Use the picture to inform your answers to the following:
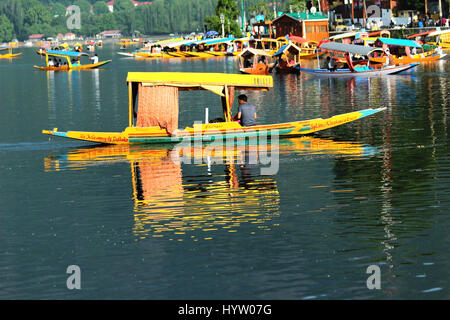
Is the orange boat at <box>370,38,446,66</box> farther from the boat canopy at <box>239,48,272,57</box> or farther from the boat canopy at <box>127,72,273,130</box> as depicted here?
the boat canopy at <box>127,72,273,130</box>

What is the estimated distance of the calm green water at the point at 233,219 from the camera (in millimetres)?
15312

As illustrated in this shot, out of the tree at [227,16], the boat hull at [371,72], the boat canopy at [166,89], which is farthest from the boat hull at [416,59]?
the tree at [227,16]

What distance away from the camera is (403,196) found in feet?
70.7

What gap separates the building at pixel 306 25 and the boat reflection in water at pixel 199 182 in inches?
3548

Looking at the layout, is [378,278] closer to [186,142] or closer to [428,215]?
[428,215]

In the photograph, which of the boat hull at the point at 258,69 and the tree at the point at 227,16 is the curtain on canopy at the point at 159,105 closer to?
the boat hull at the point at 258,69

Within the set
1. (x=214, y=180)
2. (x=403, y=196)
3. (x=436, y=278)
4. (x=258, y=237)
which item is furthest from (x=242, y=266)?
(x=214, y=180)

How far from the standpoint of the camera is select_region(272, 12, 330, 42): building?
120 metres

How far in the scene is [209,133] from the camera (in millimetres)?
30922

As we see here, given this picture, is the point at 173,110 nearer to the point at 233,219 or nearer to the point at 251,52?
the point at 233,219

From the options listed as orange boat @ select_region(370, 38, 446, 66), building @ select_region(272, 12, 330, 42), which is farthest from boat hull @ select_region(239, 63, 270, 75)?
building @ select_region(272, 12, 330, 42)

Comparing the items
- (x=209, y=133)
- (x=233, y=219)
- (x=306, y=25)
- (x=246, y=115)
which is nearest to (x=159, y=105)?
(x=209, y=133)

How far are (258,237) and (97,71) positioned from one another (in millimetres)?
84682

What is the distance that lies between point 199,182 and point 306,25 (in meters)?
99.0
